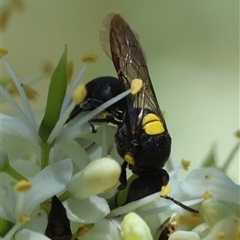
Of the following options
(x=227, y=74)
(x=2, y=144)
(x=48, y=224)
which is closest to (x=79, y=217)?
(x=48, y=224)

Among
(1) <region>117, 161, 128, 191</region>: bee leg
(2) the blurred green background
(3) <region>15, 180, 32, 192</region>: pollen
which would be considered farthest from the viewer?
(2) the blurred green background

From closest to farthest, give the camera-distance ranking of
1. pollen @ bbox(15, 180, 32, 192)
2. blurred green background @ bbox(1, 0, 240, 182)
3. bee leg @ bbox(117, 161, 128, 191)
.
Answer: pollen @ bbox(15, 180, 32, 192), bee leg @ bbox(117, 161, 128, 191), blurred green background @ bbox(1, 0, 240, 182)

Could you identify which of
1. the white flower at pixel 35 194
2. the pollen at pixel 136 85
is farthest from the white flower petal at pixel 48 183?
the pollen at pixel 136 85

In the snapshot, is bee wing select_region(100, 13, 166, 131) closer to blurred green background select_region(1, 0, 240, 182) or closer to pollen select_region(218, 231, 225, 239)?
pollen select_region(218, 231, 225, 239)

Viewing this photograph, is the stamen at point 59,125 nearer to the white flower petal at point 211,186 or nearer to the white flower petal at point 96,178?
the white flower petal at point 96,178

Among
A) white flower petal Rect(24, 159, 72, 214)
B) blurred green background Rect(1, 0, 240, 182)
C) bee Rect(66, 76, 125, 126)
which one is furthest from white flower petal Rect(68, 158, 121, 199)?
blurred green background Rect(1, 0, 240, 182)

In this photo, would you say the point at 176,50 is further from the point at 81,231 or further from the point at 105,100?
the point at 81,231

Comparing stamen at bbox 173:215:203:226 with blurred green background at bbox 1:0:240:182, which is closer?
stamen at bbox 173:215:203:226

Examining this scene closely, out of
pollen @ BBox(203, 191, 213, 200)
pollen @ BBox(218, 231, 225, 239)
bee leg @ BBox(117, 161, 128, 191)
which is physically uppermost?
bee leg @ BBox(117, 161, 128, 191)
